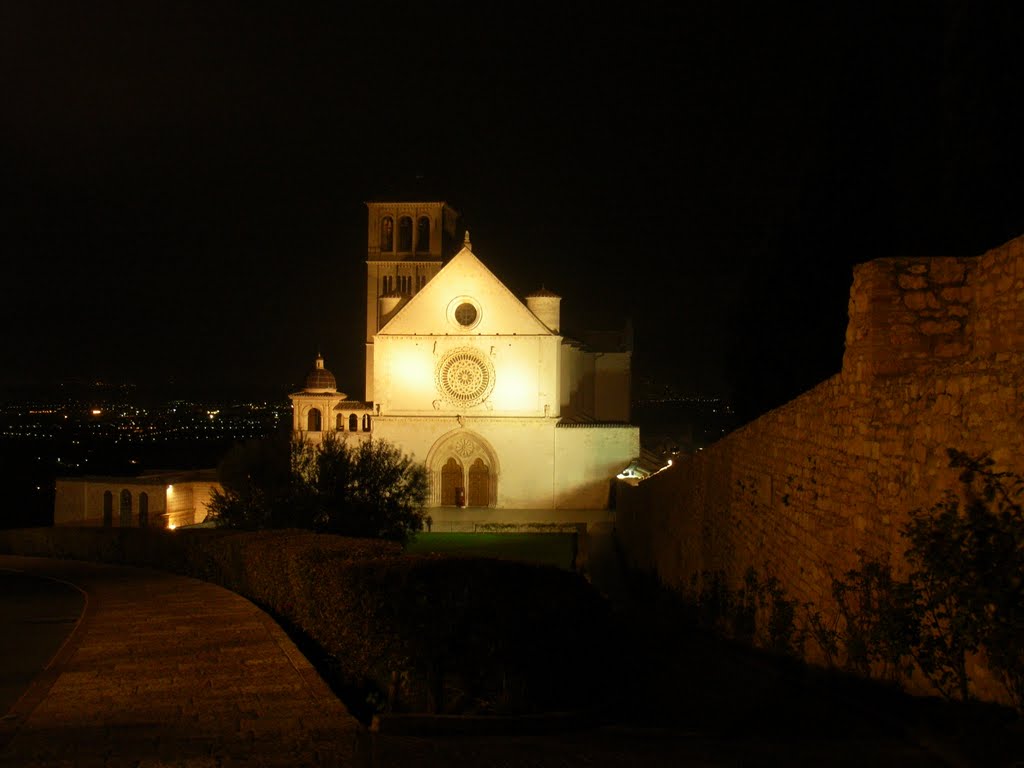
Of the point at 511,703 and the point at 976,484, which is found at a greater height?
the point at 976,484

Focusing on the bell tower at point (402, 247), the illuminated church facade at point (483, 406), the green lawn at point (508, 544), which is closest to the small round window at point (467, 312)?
the illuminated church facade at point (483, 406)

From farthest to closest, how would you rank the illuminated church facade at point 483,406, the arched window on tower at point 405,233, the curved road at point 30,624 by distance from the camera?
the arched window on tower at point 405,233, the illuminated church facade at point 483,406, the curved road at point 30,624

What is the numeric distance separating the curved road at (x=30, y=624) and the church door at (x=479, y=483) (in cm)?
2742

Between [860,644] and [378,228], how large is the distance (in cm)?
5440

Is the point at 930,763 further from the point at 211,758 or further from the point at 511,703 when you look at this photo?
the point at 211,758

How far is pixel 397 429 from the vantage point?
47.8 metres

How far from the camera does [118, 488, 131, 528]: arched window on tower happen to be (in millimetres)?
50812

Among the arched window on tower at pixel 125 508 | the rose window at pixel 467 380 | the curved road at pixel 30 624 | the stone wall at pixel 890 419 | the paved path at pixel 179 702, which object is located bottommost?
the arched window on tower at pixel 125 508

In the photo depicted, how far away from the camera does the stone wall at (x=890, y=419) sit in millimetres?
6641

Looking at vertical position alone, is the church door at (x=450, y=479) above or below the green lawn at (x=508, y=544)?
above

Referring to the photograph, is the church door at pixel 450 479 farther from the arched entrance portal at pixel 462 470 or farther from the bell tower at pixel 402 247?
the bell tower at pixel 402 247

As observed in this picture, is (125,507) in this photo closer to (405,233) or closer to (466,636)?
(405,233)

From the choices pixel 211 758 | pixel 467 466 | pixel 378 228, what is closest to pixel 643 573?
pixel 211 758

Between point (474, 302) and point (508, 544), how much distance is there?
14744mm
